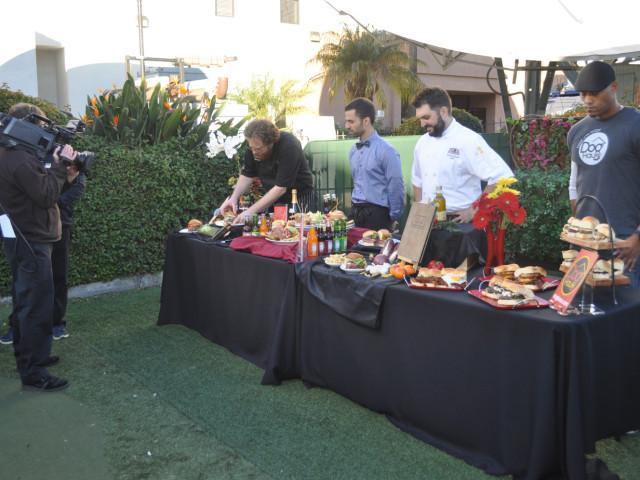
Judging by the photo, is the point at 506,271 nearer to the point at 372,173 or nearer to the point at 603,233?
the point at 603,233

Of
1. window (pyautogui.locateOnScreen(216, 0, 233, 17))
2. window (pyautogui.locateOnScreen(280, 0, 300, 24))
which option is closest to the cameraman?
window (pyautogui.locateOnScreen(216, 0, 233, 17))

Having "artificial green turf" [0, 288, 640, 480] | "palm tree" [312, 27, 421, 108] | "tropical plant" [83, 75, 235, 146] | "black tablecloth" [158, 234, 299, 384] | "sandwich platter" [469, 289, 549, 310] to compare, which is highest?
"palm tree" [312, 27, 421, 108]

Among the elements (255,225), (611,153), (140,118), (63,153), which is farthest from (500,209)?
(140,118)

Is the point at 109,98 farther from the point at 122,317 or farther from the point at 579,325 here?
the point at 579,325

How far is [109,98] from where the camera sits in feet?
20.5

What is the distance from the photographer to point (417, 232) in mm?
3131

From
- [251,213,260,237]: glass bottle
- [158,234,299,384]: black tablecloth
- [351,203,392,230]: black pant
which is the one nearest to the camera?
[158,234,299,384]: black tablecloth

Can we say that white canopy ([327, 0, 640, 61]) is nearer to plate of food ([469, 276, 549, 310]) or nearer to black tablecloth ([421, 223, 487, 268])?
black tablecloth ([421, 223, 487, 268])

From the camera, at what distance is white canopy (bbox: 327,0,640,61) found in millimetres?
4879

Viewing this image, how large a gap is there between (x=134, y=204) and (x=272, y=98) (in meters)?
18.7

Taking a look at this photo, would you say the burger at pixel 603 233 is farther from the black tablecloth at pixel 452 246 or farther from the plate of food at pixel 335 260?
the plate of food at pixel 335 260

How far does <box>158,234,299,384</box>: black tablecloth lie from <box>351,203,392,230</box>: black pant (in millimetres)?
1011

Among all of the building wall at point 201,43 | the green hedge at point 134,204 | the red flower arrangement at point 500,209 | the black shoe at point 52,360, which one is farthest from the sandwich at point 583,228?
the building wall at point 201,43

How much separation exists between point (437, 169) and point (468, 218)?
0.53 meters
